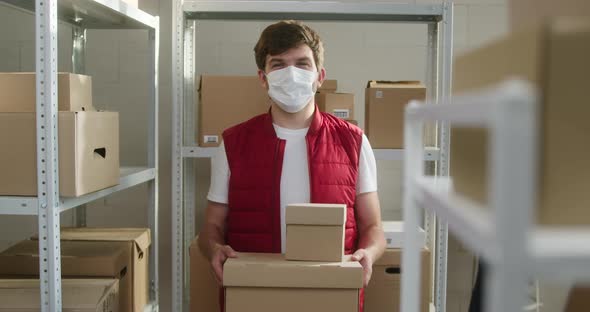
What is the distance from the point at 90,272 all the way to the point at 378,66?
1628 mm

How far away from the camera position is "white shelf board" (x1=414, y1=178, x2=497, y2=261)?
540mm

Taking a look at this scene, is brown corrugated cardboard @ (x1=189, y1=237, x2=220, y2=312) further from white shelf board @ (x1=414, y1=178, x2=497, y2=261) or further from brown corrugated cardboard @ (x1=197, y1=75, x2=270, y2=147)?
white shelf board @ (x1=414, y1=178, x2=497, y2=261)

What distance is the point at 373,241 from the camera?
75.0 inches

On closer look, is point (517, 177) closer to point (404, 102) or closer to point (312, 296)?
point (312, 296)

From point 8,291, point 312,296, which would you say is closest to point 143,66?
point 8,291

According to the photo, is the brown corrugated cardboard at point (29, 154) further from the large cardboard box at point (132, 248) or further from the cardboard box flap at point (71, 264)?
the large cardboard box at point (132, 248)

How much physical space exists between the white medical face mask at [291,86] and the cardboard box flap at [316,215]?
0.48 meters

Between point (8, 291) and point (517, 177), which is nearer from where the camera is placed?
point (517, 177)

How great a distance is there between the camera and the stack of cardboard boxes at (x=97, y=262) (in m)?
1.90

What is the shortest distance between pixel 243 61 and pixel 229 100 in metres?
0.60

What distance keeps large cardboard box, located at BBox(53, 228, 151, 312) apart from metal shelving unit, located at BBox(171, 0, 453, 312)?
0.39ft

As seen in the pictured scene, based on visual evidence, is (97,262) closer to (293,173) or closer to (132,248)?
(132,248)

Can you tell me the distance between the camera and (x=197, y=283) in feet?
7.42

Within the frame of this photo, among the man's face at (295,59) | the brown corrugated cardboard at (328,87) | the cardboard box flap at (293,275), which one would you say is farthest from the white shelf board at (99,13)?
the cardboard box flap at (293,275)
